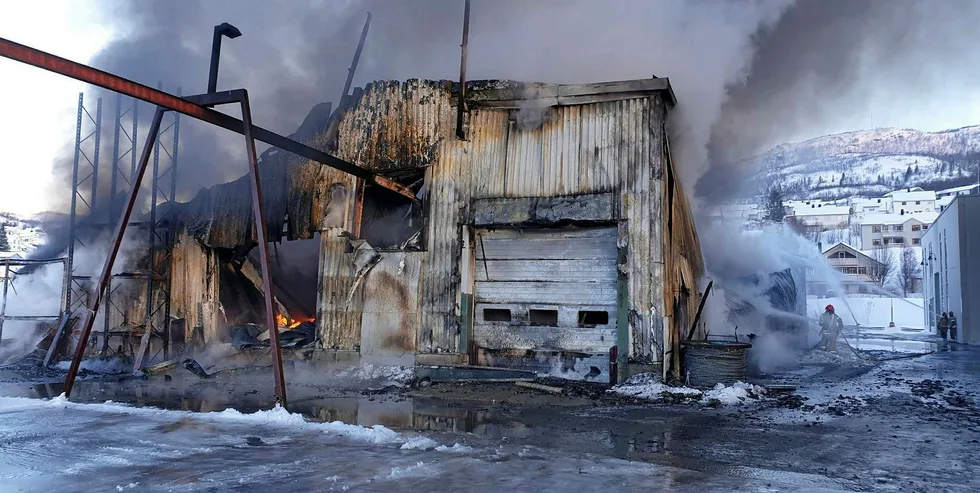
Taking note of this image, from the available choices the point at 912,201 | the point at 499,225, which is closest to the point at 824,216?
the point at 912,201

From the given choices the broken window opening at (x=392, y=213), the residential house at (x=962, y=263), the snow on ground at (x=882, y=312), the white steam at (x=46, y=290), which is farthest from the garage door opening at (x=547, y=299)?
the snow on ground at (x=882, y=312)

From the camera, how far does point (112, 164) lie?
18484mm

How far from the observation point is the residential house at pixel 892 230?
11000 centimetres

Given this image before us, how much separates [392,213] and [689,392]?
7.23 m

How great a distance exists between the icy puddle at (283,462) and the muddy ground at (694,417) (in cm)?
50

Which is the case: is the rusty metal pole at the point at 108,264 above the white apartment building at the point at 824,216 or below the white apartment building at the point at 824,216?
below

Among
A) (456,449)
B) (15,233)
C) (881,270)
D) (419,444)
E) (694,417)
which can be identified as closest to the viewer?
(456,449)

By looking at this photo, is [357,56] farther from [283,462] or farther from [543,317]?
[283,462]

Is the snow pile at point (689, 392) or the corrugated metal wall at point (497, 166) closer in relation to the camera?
the snow pile at point (689, 392)

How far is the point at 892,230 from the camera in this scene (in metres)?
112

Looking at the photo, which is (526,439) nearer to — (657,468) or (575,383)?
(657,468)

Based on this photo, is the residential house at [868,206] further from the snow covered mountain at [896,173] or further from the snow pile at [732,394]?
the snow pile at [732,394]

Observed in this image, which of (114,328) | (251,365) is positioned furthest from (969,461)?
(114,328)

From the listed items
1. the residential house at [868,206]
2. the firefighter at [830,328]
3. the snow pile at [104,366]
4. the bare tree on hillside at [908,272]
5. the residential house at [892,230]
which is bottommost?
the snow pile at [104,366]
